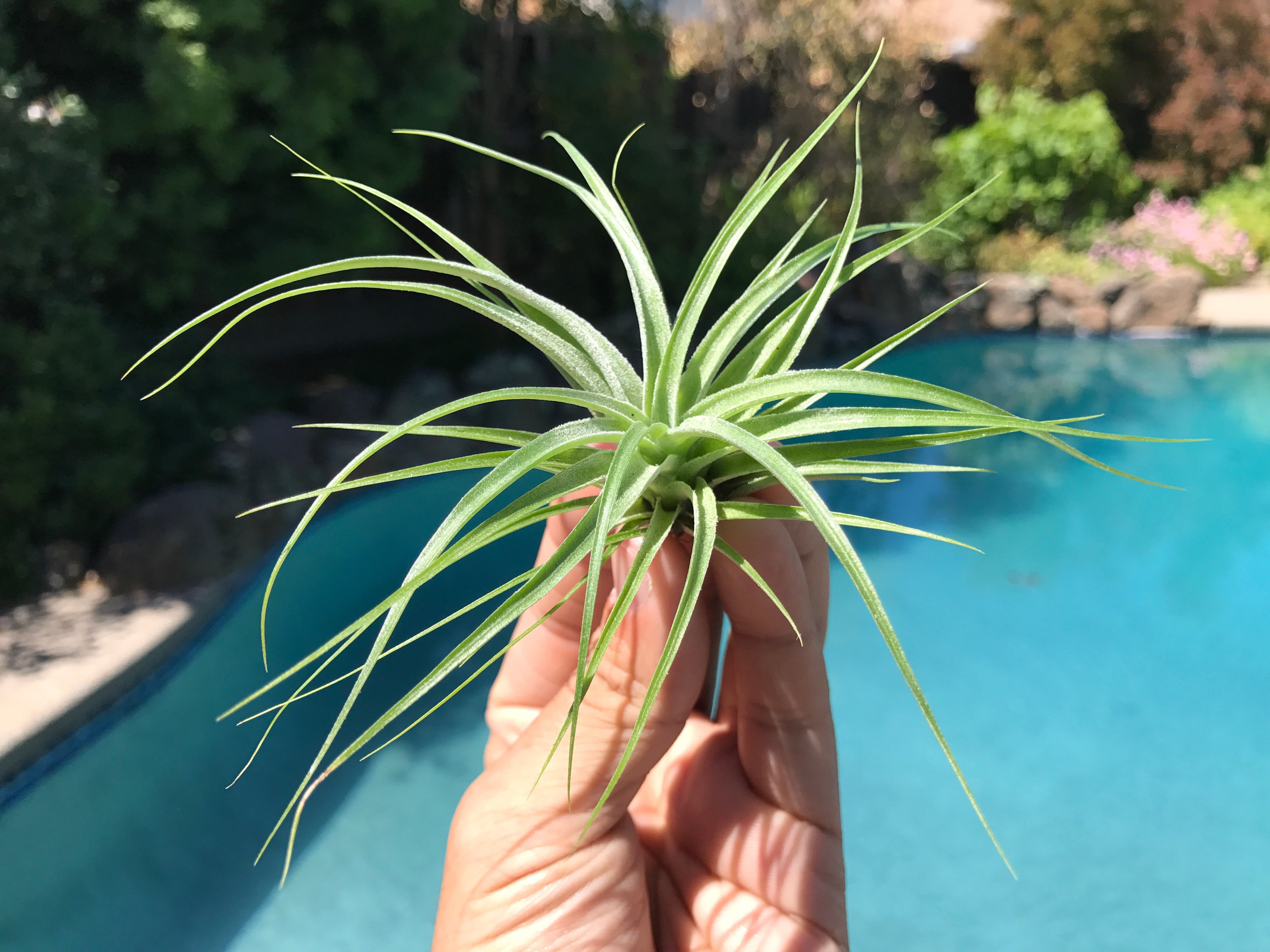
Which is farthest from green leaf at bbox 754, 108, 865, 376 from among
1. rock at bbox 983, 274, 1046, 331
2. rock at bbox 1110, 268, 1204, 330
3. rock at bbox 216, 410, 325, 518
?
rock at bbox 1110, 268, 1204, 330

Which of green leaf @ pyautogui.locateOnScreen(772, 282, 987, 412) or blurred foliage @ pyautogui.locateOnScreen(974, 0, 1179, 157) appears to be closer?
green leaf @ pyautogui.locateOnScreen(772, 282, 987, 412)

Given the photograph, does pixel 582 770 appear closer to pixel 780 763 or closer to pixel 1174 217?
pixel 780 763

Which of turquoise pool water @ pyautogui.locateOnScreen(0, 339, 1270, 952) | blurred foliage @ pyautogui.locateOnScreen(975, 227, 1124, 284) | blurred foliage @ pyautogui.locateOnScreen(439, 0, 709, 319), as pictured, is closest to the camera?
turquoise pool water @ pyautogui.locateOnScreen(0, 339, 1270, 952)

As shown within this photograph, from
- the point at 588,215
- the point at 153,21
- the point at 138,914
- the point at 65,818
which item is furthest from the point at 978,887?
the point at 588,215

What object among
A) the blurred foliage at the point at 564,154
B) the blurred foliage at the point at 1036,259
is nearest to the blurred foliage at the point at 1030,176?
the blurred foliage at the point at 1036,259

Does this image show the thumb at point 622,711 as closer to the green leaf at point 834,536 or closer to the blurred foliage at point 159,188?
the green leaf at point 834,536

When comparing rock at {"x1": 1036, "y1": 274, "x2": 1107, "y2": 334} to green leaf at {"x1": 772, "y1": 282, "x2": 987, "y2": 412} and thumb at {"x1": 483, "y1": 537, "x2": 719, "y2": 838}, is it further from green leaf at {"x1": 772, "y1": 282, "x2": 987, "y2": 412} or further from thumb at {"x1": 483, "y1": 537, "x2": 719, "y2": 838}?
thumb at {"x1": 483, "y1": 537, "x2": 719, "y2": 838}
